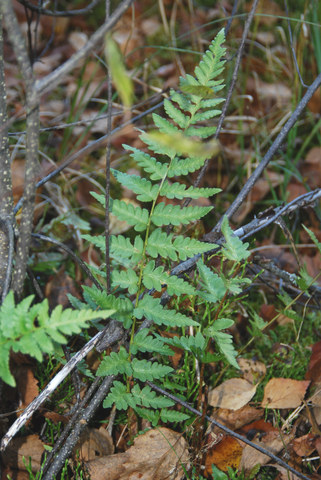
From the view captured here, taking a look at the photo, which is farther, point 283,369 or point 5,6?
point 283,369

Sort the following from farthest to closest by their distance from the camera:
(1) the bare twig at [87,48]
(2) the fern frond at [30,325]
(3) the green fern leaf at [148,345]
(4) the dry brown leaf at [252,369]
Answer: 1. (4) the dry brown leaf at [252,369]
2. (3) the green fern leaf at [148,345]
3. (2) the fern frond at [30,325]
4. (1) the bare twig at [87,48]

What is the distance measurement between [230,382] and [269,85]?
2492 millimetres

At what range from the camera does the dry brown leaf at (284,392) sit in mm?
1734

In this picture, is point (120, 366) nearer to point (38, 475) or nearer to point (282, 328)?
point (38, 475)

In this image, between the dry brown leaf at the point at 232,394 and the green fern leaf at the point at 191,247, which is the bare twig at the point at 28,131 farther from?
the dry brown leaf at the point at 232,394

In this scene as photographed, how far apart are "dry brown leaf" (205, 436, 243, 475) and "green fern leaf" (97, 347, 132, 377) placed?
0.45m

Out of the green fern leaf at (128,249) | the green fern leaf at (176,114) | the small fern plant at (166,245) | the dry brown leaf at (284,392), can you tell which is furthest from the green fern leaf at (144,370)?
the green fern leaf at (176,114)

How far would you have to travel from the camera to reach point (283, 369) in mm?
1896

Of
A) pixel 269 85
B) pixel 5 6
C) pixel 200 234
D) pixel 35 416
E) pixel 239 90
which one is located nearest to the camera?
pixel 5 6

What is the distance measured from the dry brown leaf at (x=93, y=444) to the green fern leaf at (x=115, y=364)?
33 cm

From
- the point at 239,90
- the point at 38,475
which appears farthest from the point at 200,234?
the point at 239,90

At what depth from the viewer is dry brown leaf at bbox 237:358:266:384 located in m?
1.87

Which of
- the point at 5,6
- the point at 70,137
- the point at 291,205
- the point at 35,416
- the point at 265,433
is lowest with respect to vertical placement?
the point at 265,433

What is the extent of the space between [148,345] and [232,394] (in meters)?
0.50
